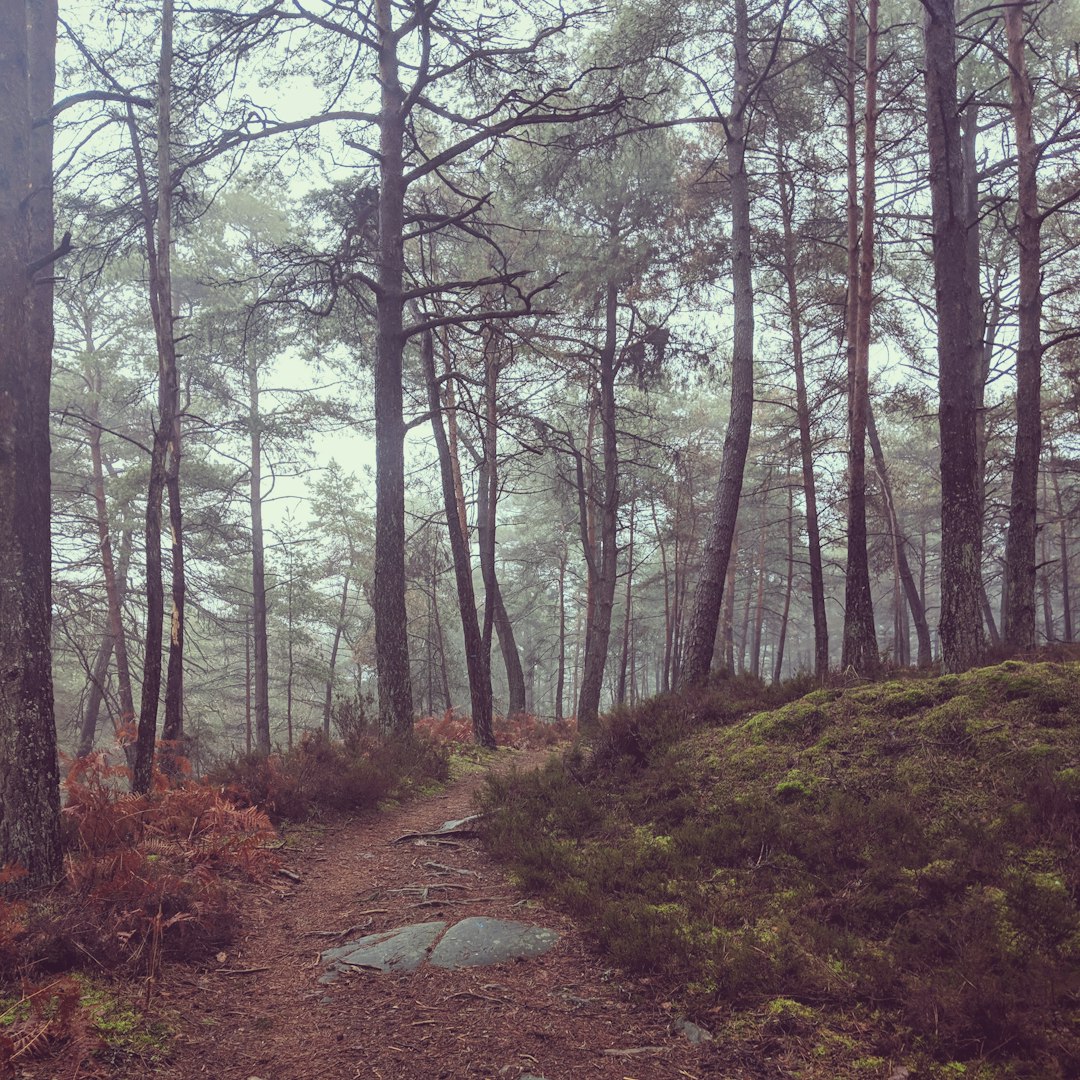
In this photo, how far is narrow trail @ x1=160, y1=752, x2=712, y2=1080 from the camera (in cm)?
319

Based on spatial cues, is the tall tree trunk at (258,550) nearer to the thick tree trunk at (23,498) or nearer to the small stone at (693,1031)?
the thick tree trunk at (23,498)

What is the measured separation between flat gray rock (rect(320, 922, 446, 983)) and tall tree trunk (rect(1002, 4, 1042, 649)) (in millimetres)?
7924

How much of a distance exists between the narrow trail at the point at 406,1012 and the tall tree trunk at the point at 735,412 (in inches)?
212

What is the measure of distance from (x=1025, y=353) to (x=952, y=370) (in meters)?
3.16

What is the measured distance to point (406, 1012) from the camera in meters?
3.66

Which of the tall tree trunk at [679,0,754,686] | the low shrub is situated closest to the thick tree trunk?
the low shrub

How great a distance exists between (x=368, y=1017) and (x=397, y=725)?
657 centimetres

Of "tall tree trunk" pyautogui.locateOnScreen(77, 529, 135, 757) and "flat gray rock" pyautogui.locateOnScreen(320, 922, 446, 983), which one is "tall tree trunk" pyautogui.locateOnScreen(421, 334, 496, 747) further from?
"flat gray rock" pyautogui.locateOnScreen(320, 922, 446, 983)

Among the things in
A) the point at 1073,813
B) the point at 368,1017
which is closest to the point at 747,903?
the point at 1073,813

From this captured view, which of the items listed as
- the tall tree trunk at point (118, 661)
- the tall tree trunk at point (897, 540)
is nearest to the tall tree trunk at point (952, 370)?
the tall tree trunk at point (897, 540)

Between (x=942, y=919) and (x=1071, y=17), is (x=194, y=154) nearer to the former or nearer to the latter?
(x=942, y=919)

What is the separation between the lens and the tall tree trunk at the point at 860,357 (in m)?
9.23

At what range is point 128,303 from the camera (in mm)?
17500

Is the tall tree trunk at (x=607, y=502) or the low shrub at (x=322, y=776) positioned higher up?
the tall tree trunk at (x=607, y=502)
